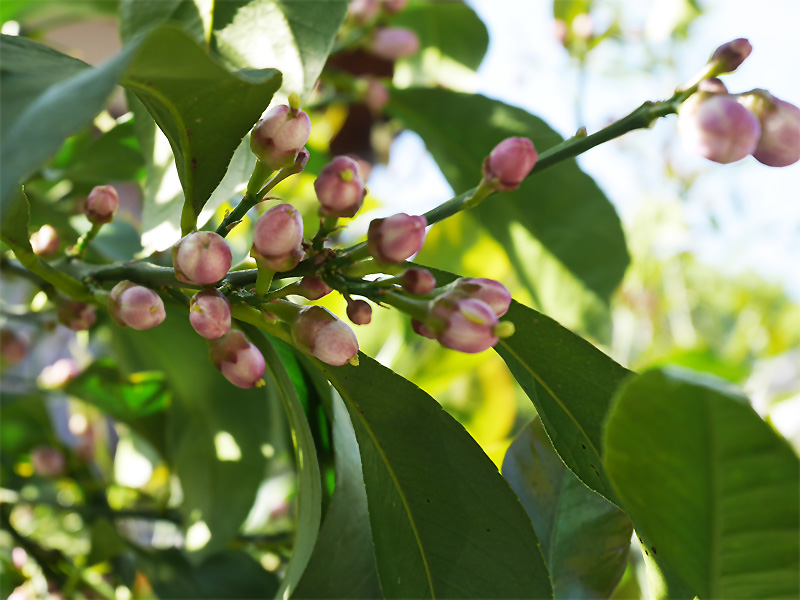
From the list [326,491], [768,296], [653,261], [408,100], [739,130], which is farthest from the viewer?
[768,296]

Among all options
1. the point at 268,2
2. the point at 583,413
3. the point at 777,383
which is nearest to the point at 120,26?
the point at 268,2

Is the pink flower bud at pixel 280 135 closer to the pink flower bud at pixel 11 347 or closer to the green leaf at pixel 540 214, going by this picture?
the green leaf at pixel 540 214

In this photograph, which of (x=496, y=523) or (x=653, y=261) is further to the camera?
(x=653, y=261)

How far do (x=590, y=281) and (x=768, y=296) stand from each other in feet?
3.60

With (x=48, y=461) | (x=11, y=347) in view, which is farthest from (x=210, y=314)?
(x=11, y=347)

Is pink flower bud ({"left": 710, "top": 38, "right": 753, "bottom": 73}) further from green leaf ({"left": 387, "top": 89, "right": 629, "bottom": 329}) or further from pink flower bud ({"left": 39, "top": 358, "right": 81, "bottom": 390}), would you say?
pink flower bud ({"left": 39, "top": 358, "right": 81, "bottom": 390})

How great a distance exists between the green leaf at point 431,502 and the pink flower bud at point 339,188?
0.07 m

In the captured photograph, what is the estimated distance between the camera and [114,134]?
457mm

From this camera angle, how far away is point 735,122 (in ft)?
0.67

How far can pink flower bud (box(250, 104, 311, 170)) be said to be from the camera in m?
0.25

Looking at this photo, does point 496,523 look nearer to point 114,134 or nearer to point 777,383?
point 114,134

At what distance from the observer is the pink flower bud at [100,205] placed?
32cm

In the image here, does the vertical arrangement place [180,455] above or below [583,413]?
below

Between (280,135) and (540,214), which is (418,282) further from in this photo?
(540,214)
